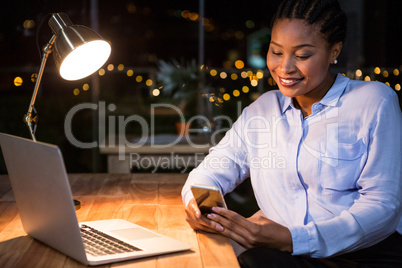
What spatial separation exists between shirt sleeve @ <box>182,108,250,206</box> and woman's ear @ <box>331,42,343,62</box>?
15.6 inches

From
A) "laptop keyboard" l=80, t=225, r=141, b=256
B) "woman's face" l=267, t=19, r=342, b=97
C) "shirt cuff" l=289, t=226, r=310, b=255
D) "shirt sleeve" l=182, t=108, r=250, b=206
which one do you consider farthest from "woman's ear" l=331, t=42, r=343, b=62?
"laptop keyboard" l=80, t=225, r=141, b=256

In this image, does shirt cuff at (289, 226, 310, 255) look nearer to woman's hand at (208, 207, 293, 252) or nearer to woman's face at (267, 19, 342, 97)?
woman's hand at (208, 207, 293, 252)

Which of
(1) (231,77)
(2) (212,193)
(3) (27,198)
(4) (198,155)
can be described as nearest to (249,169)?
(2) (212,193)

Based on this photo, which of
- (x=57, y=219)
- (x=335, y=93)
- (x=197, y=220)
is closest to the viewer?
(x=57, y=219)

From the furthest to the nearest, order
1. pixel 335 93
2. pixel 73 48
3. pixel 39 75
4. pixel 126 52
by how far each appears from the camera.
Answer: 1. pixel 126 52
2. pixel 39 75
3. pixel 335 93
4. pixel 73 48

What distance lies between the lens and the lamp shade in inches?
62.6

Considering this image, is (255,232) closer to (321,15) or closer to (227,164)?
(227,164)

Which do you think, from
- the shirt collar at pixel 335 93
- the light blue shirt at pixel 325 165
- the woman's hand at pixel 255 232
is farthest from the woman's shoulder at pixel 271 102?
the woman's hand at pixel 255 232

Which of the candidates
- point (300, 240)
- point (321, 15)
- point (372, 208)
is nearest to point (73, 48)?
point (321, 15)

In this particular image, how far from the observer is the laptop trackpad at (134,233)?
1.36 m

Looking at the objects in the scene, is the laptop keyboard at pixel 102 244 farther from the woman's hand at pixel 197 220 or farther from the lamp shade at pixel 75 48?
the lamp shade at pixel 75 48

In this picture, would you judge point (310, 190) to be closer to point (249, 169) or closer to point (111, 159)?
point (249, 169)

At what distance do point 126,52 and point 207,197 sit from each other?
14.0 ft

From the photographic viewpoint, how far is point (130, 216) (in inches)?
63.7
